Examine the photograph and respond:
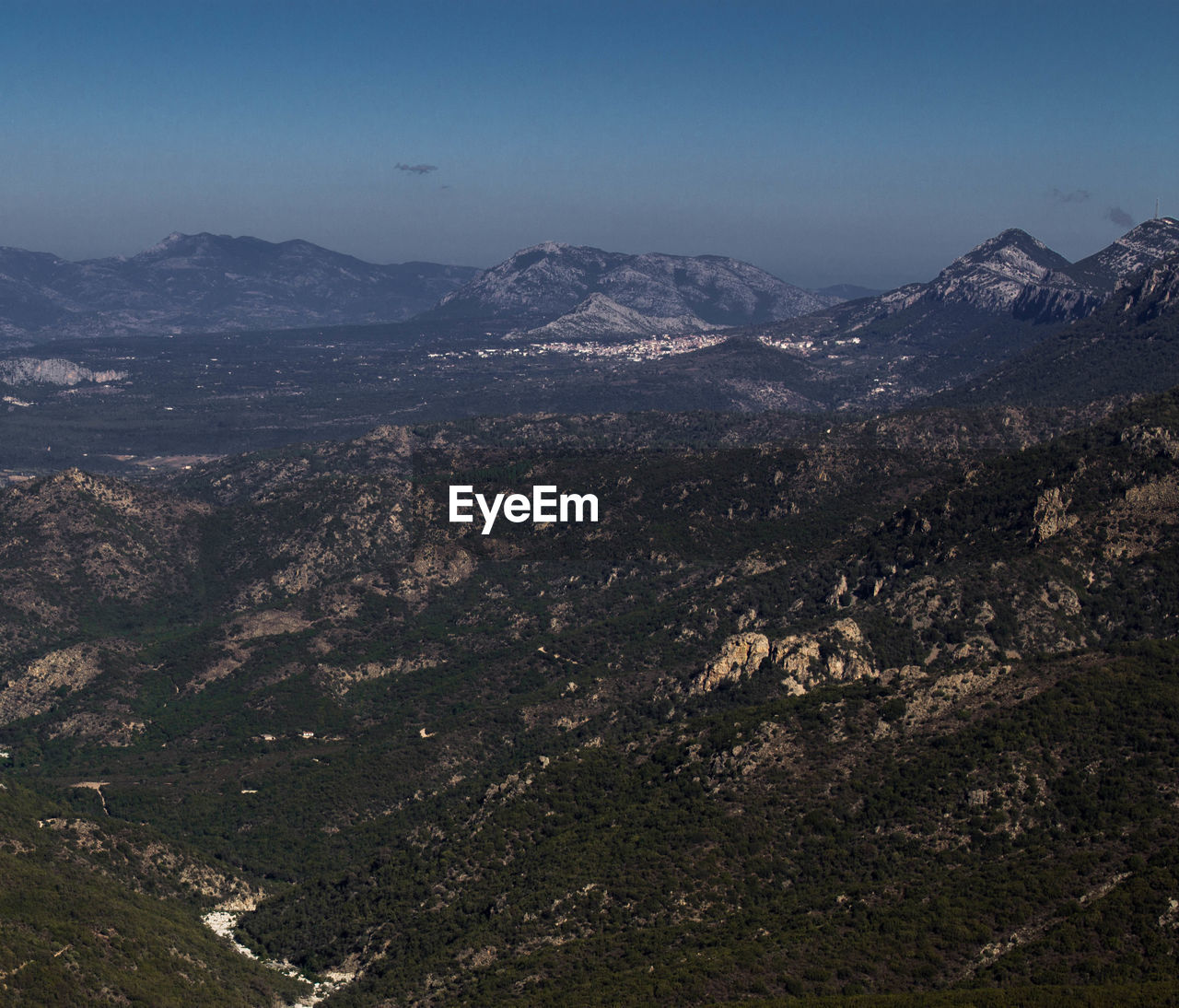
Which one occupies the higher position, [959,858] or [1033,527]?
[1033,527]

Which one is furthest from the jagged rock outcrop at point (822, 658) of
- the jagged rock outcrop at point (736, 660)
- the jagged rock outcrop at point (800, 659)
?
the jagged rock outcrop at point (736, 660)

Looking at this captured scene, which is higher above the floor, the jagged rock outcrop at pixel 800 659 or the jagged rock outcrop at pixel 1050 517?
the jagged rock outcrop at pixel 1050 517

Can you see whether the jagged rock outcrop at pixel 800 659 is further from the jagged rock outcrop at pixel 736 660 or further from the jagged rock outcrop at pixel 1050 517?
the jagged rock outcrop at pixel 1050 517

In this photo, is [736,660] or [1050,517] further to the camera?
[1050,517]

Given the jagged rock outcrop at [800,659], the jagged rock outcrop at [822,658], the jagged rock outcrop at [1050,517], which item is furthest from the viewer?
the jagged rock outcrop at [1050,517]

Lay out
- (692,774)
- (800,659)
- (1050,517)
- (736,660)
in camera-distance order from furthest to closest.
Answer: (1050,517), (736,660), (800,659), (692,774)

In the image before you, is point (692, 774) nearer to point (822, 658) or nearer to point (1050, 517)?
point (822, 658)

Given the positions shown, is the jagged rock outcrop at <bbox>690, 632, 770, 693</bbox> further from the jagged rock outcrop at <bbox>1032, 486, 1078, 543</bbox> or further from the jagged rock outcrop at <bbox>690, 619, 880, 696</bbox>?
the jagged rock outcrop at <bbox>1032, 486, 1078, 543</bbox>

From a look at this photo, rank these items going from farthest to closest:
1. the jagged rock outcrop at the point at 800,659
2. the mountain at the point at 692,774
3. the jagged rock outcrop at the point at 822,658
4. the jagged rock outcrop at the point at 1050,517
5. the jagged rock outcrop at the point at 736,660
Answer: the jagged rock outcrop at the point at 1050,517 < the jagged rock outcrop at the point at 736,660 < the jagged rock outcrop at the point at 800,659 < the jagged rock outcrop at the point at 822,658 < the mountain at the point at 692,774

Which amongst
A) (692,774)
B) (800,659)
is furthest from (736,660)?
(692,774)

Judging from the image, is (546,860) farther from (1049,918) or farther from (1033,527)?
(1033,527)

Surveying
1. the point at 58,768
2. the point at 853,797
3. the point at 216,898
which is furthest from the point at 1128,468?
the point at 58,768
